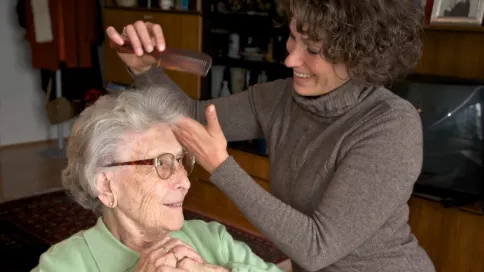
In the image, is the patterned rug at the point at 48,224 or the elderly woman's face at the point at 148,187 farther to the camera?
the patterned rug at the point at 48,224

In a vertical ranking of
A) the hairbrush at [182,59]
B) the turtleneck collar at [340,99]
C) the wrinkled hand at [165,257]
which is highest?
the hairbrush at [182,59]

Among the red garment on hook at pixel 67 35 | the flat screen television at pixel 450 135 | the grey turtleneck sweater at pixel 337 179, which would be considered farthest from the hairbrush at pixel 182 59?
the red garment on hook at pixel 67 35

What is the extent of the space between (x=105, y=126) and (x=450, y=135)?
1.83m

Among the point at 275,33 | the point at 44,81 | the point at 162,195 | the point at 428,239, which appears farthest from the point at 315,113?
the point at 44,81

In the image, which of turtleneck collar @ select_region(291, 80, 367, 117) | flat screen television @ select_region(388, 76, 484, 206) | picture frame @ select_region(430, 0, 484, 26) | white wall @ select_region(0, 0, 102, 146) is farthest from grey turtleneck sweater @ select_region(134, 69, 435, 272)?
white wall @ select_region(0, 0, 102, 146)

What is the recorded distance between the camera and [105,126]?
3.92 ft

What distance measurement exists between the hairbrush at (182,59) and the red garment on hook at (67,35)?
3172mm

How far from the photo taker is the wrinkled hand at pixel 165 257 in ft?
3.52

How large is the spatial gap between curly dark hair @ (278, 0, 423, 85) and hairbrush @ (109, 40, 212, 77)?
0.76 feet

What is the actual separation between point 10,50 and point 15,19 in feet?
0.87

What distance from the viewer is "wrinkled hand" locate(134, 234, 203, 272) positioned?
1074mm

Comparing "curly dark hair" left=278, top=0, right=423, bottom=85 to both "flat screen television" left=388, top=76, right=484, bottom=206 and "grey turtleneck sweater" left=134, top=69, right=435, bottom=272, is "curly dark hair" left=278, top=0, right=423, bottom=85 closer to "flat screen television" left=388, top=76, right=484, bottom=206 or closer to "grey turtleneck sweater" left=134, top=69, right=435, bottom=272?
"grey turtleneck sweater" left=134, top=69, right=435, bottom=272

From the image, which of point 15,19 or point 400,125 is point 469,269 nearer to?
point 400,125

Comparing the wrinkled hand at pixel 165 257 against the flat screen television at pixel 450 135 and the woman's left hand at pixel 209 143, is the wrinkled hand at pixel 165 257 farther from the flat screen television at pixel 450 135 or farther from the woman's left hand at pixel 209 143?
the flat screen television at pixel 450 135
